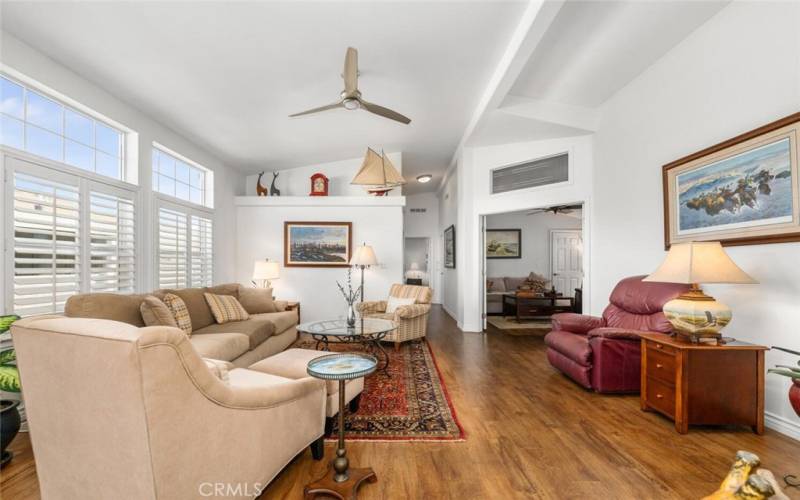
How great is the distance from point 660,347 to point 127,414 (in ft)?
10.4

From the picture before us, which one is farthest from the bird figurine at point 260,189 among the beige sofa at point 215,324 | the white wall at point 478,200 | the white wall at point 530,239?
the white wall at point 530,239

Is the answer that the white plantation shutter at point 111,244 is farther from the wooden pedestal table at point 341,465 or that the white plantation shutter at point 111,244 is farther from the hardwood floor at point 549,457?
the wooden pedestal table at point 341,465

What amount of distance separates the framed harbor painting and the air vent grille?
1598 mm

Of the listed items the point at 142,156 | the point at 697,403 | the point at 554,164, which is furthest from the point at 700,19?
the point at 142,156

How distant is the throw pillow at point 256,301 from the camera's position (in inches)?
175

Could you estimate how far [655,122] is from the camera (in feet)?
11.4

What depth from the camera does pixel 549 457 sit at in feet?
6.64

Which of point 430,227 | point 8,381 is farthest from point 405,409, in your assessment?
point 430,227

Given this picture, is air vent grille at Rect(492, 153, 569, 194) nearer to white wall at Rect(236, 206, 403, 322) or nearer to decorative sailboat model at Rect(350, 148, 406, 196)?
white wall at Rect(236, 206, 403, 322)

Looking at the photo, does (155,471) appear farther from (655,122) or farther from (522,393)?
A: (655,122)

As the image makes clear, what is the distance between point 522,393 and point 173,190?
4.68 metres

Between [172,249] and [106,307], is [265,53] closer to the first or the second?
[106,307]

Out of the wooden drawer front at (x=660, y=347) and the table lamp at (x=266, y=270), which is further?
the table lamp at (x=266, y=270)

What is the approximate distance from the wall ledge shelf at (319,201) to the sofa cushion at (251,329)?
97.1 inches
